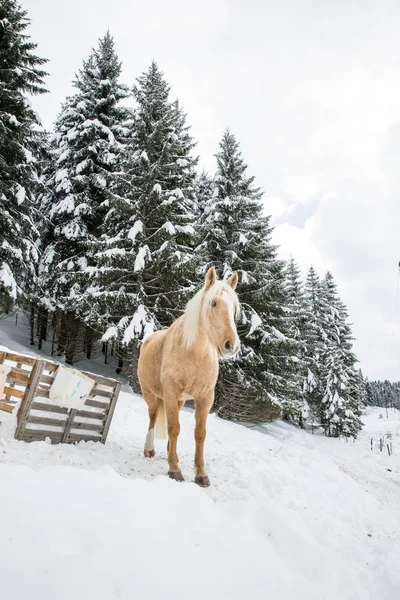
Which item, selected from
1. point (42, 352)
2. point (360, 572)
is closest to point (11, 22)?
point (42, 352)

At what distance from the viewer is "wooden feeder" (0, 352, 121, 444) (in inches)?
192

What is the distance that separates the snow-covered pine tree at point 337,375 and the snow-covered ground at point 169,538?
66.0 ft

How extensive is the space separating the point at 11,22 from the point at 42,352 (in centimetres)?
1481

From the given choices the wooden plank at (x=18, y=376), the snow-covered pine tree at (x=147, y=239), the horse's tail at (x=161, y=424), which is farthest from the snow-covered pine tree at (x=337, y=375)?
the wooden plank at (x=18, y=376)

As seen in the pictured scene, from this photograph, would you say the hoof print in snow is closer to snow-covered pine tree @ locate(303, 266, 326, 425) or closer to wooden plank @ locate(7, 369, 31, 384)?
wooden plank @ locate(7, 369, 31, 384)

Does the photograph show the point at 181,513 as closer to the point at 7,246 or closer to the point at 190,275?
the point at 190,275

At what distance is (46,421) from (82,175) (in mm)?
14628

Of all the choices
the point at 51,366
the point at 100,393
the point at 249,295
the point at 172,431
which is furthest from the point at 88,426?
the point at 249,295

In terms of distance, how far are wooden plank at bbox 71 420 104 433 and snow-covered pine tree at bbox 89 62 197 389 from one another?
19.9ft

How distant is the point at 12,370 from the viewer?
558cm

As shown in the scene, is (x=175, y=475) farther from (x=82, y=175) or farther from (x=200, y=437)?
(x=82, y=175)

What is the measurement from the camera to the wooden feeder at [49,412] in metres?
4.88

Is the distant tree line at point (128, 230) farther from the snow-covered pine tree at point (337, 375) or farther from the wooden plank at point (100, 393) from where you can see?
the snow-covered pine tree at point (337, 375)

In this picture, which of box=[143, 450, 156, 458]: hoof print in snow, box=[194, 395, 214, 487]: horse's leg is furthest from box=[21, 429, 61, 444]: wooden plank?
box=[194, 395, 214, 487]: horse's leg
